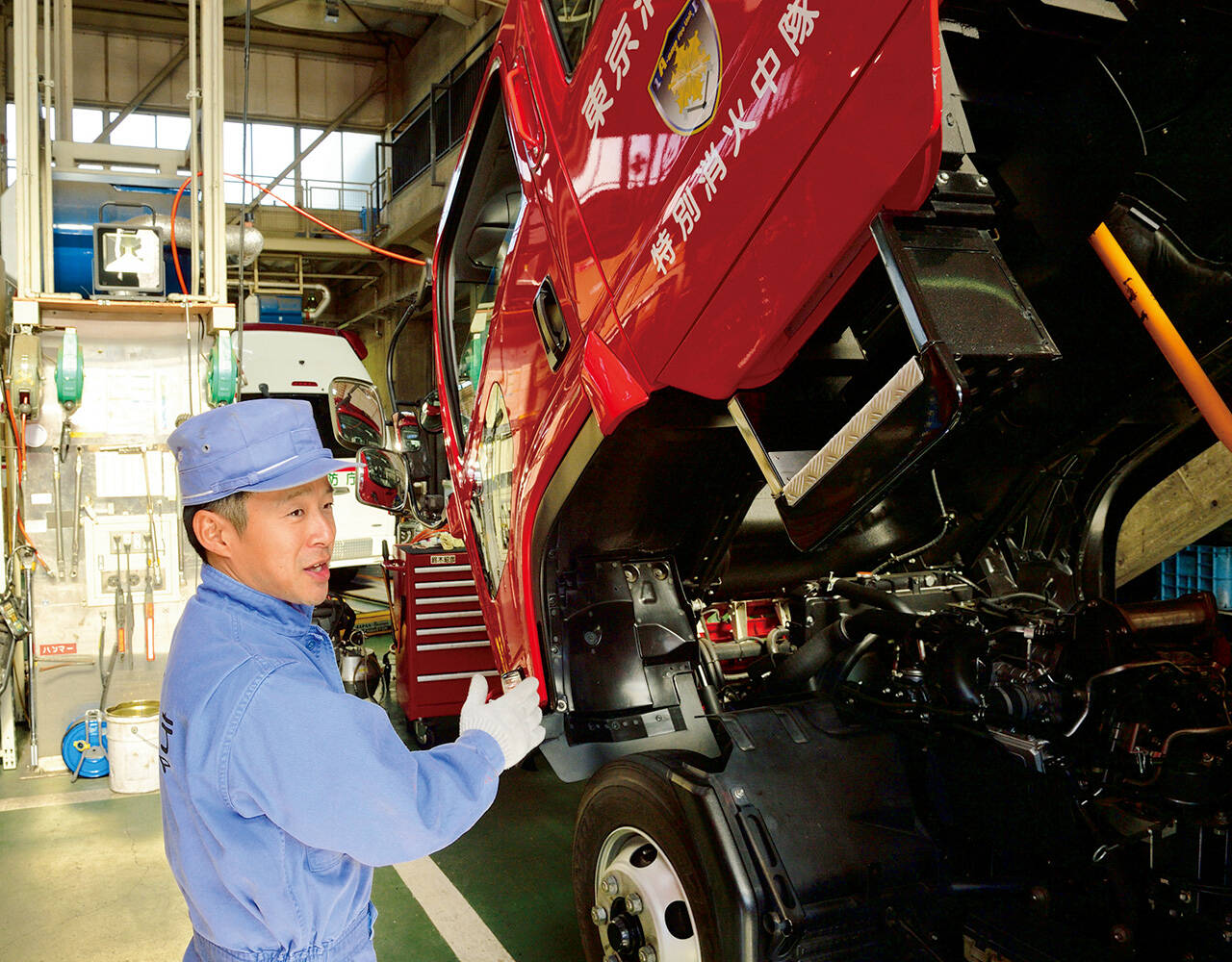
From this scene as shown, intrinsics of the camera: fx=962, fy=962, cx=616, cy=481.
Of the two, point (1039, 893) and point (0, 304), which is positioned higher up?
point (0, 304)

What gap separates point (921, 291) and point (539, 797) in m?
3.83

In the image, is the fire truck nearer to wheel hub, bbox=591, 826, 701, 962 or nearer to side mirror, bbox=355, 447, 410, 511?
wheel hub, bbox=591, 826, 701, 962

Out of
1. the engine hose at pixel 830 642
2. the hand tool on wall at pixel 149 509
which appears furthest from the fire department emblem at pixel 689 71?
the hand tool on wall at pixel 149 509

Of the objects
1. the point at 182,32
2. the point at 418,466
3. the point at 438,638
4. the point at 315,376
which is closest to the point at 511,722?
the point at 418,466

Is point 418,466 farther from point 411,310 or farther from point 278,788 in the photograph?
point 278,788

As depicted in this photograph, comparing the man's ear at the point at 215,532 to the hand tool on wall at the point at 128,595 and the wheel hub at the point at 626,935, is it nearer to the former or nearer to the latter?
the wheel hub at the point at 626,935

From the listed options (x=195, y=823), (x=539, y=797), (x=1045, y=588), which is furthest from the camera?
(x=539, y=797)

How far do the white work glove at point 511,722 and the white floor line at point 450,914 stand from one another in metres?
1.62

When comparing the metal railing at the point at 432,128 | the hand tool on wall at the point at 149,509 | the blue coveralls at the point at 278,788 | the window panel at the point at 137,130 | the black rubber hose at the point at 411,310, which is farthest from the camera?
the window panel at the point at 137,130

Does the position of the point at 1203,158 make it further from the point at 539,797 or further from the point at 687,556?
the point at 539,797

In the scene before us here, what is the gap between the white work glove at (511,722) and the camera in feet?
5.91

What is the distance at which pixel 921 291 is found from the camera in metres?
1.36

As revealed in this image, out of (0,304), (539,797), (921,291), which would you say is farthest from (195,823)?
(0,304)

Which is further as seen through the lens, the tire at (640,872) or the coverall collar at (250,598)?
the tire at (640,872)
